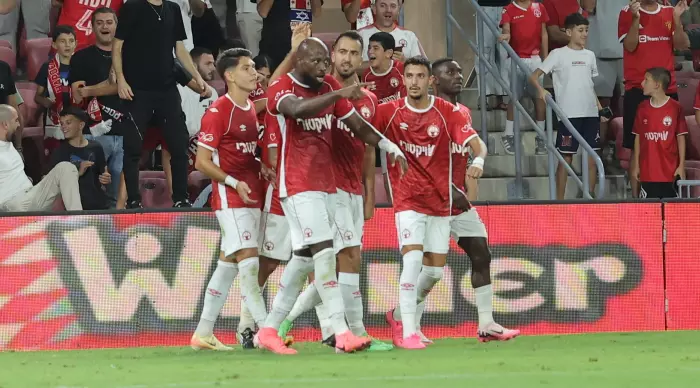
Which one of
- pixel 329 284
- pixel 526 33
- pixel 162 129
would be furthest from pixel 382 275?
pixel 526 33

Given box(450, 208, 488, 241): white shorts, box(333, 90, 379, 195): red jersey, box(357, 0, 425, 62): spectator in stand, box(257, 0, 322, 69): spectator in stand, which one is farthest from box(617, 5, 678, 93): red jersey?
box(333, 90, 379, 195): red jersey

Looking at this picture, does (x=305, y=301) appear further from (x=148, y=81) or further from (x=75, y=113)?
(x=75, y=113)

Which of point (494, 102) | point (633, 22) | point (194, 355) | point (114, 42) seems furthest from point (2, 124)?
point (633, 22)

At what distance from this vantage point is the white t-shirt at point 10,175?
12.2 meters

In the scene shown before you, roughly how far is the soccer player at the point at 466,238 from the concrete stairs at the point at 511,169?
3453mm

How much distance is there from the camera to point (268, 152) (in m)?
10.0

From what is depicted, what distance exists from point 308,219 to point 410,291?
1.14 m

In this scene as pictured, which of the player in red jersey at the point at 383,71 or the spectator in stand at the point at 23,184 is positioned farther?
the player in red jersey at the point at 383,71

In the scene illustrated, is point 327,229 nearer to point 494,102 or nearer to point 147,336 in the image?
point 147,336

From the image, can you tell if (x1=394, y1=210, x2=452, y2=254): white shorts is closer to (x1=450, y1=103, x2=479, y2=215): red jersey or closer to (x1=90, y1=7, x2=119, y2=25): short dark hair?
(x1=450, y1=103, x2=479, y2=215): red jersey

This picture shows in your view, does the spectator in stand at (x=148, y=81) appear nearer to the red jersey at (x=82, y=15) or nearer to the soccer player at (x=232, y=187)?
the red jersey at (x=82, y=15)

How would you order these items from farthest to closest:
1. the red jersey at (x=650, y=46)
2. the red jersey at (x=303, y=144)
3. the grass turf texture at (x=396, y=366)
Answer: the red jersey at (x=650, y=46) → the red jersey at (x=303, y=144) → the grass turf texture at (x=396, y=366)

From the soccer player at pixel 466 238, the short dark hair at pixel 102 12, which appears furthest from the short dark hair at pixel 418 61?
the short dark hair at pixel 102 12

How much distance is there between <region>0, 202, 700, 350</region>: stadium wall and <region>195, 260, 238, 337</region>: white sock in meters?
1.33
